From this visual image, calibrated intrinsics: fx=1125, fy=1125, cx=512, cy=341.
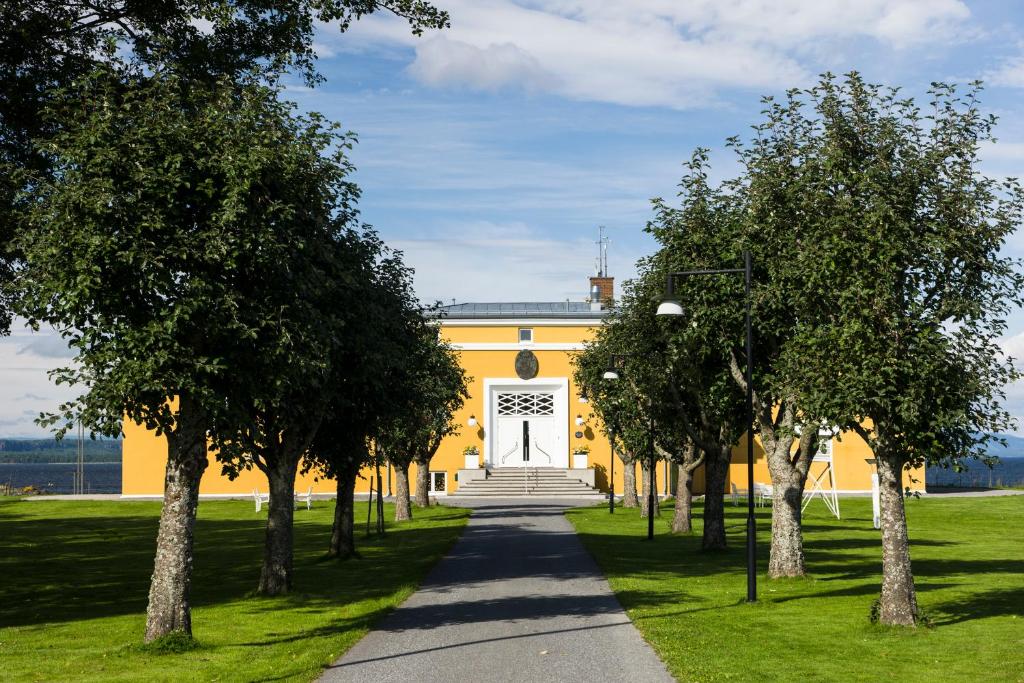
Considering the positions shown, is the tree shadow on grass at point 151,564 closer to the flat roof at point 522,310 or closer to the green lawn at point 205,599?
the green lawn at point 205,599

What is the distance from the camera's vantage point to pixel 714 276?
21844mm

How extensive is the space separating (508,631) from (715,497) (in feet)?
44.8

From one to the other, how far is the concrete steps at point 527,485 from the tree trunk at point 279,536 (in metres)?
33.5

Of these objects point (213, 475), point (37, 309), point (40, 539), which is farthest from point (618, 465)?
point (37, 309)

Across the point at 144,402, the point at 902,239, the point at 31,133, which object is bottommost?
the point at 144,402

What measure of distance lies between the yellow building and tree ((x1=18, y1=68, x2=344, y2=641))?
4212 centimetres

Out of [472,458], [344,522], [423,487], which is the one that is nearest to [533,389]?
Answer: [472,458]

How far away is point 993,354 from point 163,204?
1183 centimetres

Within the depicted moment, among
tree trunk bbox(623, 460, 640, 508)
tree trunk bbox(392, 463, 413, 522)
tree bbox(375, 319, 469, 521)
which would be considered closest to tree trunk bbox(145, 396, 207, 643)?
tree bbox(375, 319, 469, 521)

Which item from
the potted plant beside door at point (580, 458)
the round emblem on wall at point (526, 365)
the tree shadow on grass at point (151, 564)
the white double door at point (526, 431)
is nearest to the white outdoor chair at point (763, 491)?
the potted plant beside door at point (580, 458)

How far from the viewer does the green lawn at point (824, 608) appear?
13.6 metres

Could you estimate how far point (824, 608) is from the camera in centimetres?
1880

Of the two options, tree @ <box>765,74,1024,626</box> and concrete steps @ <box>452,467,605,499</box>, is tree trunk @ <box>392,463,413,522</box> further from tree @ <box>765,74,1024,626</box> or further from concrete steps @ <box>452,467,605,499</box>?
tree @ <box>765,74,1024,626</box>

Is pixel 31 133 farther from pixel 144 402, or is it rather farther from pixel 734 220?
pixel 734 220
